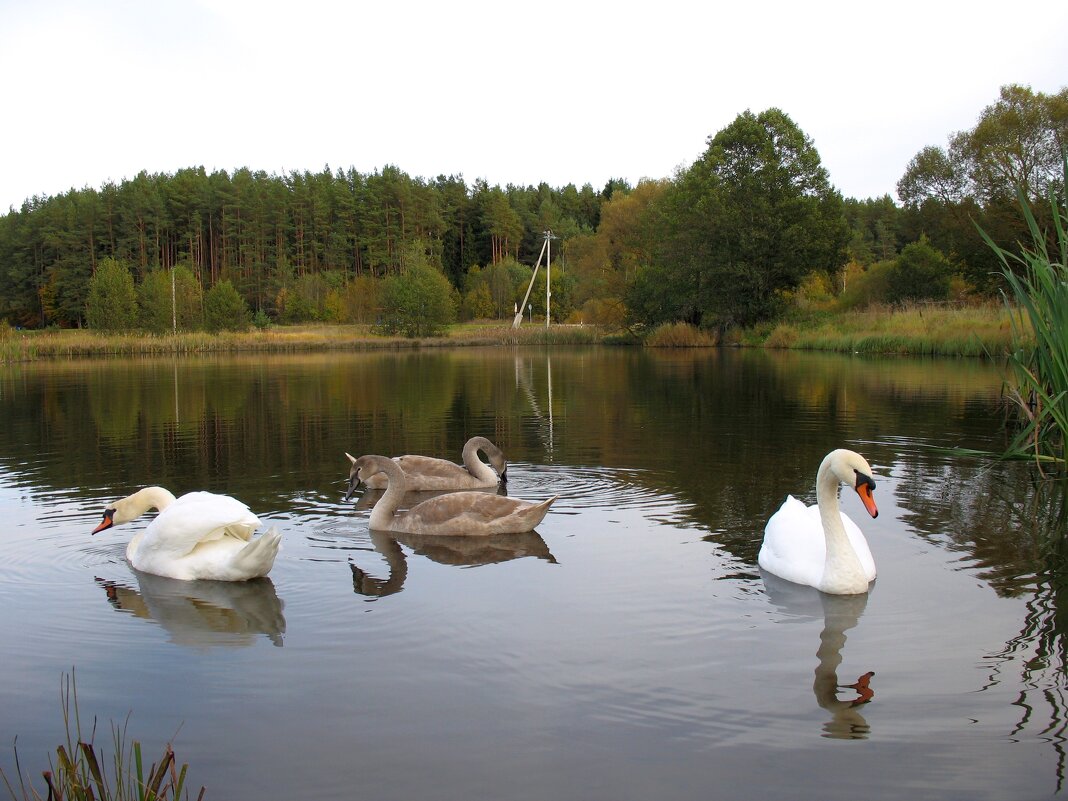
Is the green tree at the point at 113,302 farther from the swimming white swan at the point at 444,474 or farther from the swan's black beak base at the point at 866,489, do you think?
the swan's black beak base at the point at 866,489

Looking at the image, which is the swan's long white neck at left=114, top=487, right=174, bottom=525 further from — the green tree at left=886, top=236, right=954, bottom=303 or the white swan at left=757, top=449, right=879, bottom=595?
the green tree at left=886, top=236, right=954, bottom=303

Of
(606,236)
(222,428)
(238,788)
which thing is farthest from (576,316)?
(238,788)

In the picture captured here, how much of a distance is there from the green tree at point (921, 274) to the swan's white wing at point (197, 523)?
54343 mm

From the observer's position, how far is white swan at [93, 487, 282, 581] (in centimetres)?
741

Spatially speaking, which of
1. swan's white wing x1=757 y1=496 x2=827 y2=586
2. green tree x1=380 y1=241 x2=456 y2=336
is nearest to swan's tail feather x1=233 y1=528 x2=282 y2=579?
swan's white wing x1=757 y1=496 x2=827 y2=586

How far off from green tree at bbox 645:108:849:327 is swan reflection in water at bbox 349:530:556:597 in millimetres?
46730

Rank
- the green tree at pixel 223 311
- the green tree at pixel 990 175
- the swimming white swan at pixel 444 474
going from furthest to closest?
1. the green tree at pixel 223 311
2. the green tree at pixel 990 175
3. the swimming white swan at pixel 444 474

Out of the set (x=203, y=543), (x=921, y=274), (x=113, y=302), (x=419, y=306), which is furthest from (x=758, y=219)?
(x=203, y=543)

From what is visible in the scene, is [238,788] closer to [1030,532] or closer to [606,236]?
[1030,532]

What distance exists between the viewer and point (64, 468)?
13.4 m

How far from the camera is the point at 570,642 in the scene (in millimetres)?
5969

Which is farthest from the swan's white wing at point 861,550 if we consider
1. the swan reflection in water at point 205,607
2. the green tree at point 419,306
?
the green tree at point 419,306

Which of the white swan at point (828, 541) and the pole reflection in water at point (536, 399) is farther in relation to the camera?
the pole reflection in water at point (536, 399)

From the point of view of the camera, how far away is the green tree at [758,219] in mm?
53438
